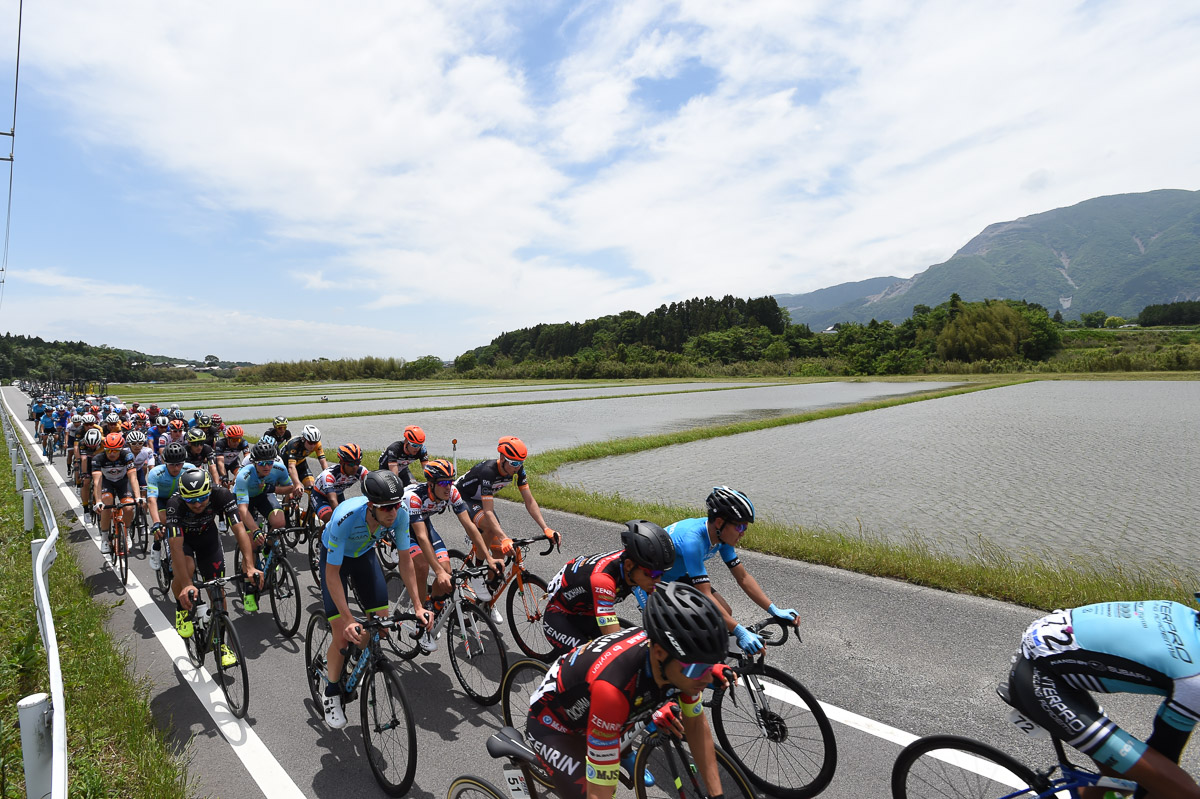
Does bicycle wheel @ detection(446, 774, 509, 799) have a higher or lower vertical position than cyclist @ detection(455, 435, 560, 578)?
lower

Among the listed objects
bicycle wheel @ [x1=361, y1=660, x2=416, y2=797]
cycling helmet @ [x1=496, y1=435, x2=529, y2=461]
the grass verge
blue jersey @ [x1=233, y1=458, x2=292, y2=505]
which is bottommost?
the grass verge

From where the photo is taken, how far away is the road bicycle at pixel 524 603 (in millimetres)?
5875

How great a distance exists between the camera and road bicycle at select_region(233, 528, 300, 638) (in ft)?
21.2

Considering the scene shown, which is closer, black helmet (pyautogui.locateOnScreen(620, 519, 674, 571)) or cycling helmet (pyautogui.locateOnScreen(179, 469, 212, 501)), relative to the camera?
black helmet (pyautogui.locateOnScreen(620, 519, 674, 571))

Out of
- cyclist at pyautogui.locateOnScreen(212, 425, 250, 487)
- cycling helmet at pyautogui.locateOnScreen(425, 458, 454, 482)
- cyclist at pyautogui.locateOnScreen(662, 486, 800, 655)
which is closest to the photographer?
cyclist at pyautogui.locateOnScreen(662, 486, 800, 655)

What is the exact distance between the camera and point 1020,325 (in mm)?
88250

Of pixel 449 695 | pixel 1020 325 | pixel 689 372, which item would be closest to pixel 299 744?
pixel 449 695

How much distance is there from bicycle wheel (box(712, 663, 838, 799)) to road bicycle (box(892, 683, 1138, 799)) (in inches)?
19.3

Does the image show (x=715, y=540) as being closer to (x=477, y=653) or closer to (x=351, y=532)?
(x=477, y=653)

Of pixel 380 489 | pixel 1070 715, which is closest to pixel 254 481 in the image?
pixel 380 489

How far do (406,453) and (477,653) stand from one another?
3918mm

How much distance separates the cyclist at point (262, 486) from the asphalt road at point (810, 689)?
3.97 ft

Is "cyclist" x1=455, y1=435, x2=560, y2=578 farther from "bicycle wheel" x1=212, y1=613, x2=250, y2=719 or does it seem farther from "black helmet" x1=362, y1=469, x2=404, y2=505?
"bicycle wheel" x1=212, y1=613, x2=250, y2=719

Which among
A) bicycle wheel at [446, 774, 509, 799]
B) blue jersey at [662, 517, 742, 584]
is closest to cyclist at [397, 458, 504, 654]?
bicycle wheel at [446, 774, 509, 799]
